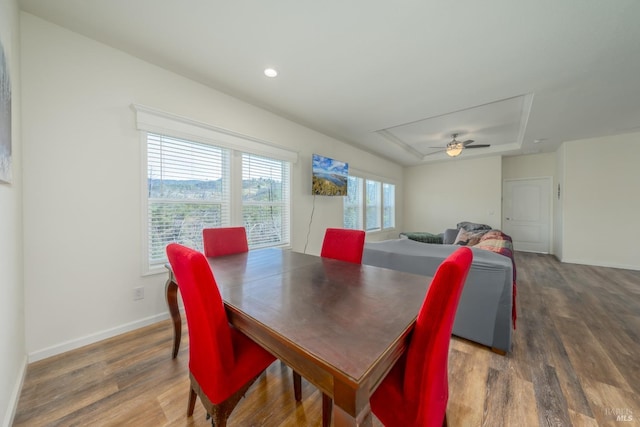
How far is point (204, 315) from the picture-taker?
90cm

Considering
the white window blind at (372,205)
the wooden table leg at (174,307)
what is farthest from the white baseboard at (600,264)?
the wooden table leg at (174,307)

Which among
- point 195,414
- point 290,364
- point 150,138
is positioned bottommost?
point 195,414

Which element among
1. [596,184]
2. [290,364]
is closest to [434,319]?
[290,364]

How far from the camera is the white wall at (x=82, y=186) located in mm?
1699

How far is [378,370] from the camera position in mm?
713

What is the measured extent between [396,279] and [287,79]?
7.43 feet

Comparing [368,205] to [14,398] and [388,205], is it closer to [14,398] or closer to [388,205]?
[388,205]

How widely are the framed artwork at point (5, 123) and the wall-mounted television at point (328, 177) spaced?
→ 2953 mm

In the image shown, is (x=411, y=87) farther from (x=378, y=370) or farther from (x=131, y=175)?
(x=131, y=175)

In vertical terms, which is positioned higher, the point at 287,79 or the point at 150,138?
the point at 287,79

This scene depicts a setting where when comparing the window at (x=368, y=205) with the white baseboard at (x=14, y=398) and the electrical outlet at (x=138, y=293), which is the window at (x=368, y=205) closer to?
the electrical outlet at (x=138, y=293)

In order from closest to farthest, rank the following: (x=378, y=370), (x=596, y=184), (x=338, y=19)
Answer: (x=378, y=370), (x=338, y=19), (x=596, y=184)

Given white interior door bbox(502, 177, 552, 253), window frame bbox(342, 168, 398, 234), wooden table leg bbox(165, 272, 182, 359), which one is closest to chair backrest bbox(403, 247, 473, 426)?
wooden table leg bbox(165, 272, 182, 359)

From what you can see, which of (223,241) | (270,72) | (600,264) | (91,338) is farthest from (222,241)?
(600,264)
